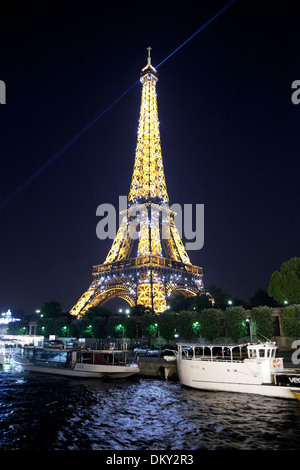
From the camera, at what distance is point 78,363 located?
36.5 metres

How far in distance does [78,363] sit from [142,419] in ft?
60.7

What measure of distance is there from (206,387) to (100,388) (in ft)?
28.7

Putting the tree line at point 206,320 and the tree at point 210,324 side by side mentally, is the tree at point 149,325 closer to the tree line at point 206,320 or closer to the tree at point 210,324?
the tree line at point 206,320

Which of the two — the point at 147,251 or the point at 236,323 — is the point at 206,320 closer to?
the point at 236,323

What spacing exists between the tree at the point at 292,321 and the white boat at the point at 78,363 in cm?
2238

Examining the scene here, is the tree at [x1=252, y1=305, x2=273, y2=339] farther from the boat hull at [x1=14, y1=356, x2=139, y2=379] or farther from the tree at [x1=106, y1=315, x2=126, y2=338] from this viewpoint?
the tree at [x1=106, y1=315, x2=126, y2=338]

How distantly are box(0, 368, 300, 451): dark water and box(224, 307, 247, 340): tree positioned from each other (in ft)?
75.1

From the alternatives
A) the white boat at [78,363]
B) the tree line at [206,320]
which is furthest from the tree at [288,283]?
the white boat at [78,363]

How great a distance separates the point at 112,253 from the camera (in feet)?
285

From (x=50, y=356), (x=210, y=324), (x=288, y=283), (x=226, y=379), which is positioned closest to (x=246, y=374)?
(x=226, y=379)

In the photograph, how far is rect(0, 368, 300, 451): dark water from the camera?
625 inches

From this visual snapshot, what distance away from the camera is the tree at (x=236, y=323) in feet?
163
